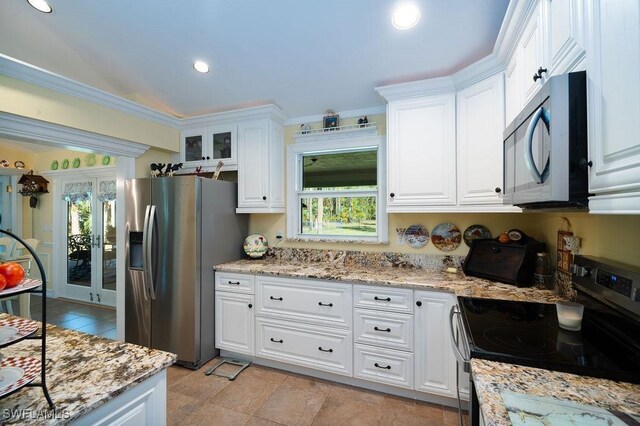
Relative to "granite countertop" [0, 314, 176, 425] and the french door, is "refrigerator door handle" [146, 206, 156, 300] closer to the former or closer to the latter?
"granite countertop" [0, 314, 176, 425]

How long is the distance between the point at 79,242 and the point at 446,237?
5423 millimetres

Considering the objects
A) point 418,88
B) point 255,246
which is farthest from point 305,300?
point 418,88

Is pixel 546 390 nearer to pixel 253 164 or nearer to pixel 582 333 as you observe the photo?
pixel 582 333

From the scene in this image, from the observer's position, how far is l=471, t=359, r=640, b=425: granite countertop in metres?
0.73

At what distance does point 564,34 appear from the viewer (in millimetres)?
1069

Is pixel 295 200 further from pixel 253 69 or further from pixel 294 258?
pixel 253 69

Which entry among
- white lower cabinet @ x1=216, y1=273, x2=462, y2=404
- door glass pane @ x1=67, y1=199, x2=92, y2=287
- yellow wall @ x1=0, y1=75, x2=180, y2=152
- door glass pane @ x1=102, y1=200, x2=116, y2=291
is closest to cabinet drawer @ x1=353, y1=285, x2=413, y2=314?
white lower cabinet @ x1=216, y1=273, x2=462, y2=404

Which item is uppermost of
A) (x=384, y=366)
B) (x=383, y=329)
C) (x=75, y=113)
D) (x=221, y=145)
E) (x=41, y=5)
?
(x=41, y=5)

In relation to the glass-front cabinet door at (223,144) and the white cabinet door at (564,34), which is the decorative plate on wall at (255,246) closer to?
the glass-front cabinet door at (223,144)

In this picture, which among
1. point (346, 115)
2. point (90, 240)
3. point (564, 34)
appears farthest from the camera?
point (90, 240)

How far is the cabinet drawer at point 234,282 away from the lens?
2568mm

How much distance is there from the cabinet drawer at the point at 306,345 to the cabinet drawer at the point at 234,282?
0.31 metres

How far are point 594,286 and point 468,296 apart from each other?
0.55 m

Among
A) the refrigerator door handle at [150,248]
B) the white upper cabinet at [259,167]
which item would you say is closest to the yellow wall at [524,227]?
the white upper cabinet at [259,167]
